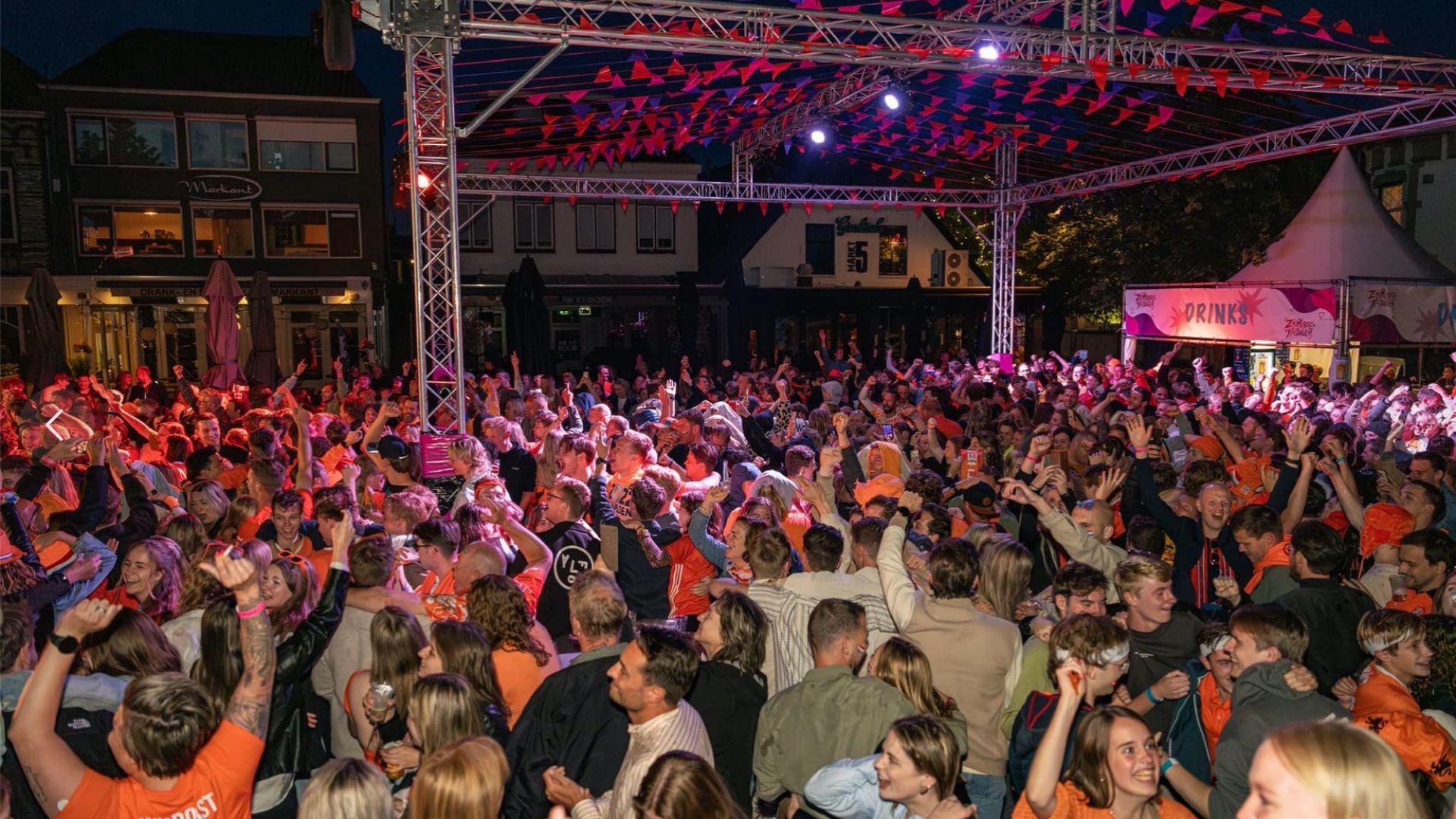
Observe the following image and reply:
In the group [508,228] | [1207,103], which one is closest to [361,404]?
[1207,103]

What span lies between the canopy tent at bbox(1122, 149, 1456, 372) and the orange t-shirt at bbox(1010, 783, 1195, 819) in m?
12.5

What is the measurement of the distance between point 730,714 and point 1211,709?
5.78 ft

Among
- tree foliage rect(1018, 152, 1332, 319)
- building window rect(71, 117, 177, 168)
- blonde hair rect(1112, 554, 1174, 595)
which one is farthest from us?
building window rect(71, 117, 177, 168)

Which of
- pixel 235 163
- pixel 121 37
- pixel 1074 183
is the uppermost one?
pixel 121 37

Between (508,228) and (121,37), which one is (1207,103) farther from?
(121,37)

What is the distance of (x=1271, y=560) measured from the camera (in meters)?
4.62

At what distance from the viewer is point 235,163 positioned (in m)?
24.6

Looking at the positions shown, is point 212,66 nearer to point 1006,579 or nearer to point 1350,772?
point 1006,579

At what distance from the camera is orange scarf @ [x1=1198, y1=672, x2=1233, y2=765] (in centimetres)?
343

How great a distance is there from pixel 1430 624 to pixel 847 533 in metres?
2.43

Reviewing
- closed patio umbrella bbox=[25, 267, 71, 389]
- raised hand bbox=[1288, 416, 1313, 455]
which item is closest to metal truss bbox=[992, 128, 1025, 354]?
raised hand bbox=[1288, 416, 1313, 455]

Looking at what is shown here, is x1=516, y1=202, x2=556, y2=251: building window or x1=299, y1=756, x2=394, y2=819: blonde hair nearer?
x1=299, y1=756, x2=394, y2=819: blonde hair

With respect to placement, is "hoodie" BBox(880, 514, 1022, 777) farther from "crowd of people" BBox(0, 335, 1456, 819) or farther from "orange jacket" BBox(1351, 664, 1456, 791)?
"orange jacket" BBox(1351, 664, 1456, 791)

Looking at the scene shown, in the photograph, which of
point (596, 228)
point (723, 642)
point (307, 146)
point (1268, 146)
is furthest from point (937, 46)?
point (307, 146)
